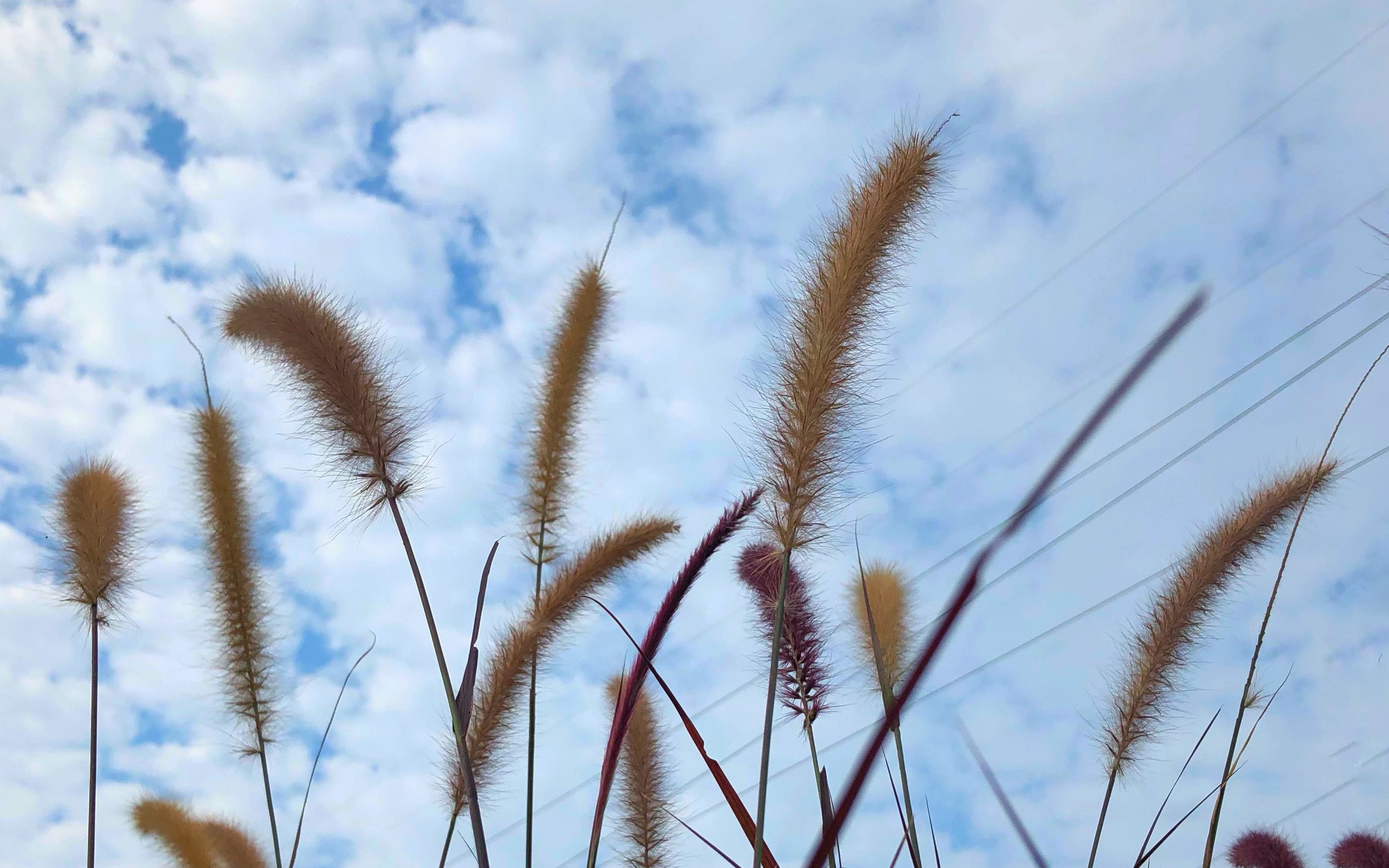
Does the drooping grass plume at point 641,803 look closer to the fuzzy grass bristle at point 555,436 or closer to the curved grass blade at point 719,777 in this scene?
the fuzzy grass bristle at point 555,436

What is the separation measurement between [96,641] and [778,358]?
96.4 inches

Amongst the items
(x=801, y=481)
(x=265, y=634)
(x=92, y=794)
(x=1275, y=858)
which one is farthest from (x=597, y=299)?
(x=1275, y=858)

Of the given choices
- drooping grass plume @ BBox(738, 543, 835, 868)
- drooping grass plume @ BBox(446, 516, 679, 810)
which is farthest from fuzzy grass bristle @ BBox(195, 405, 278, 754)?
drooping grass plume @ BBox(738, 543, 835, 868)

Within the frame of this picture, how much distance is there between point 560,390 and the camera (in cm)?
351

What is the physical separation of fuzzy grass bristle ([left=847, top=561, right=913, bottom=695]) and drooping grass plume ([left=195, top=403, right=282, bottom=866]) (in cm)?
188

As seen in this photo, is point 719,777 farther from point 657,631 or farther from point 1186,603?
point 1186,603

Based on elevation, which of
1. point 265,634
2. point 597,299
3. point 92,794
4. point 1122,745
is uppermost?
point 597,299

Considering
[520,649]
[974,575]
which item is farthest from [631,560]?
[974,575]

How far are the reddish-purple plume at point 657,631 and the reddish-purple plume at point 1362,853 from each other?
9.82ft

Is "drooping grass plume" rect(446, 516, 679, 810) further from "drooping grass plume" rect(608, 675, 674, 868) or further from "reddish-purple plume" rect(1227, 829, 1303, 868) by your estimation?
"reddish-purple plume" rect(1227, 829, 1303, 868)

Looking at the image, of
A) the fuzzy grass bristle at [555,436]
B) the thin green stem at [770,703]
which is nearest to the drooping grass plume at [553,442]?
the fuzzy grass bristle at [555,436]

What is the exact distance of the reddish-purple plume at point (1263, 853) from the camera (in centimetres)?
366

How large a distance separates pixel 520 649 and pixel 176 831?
129 cm

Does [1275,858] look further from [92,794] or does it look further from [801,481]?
[92,794]
